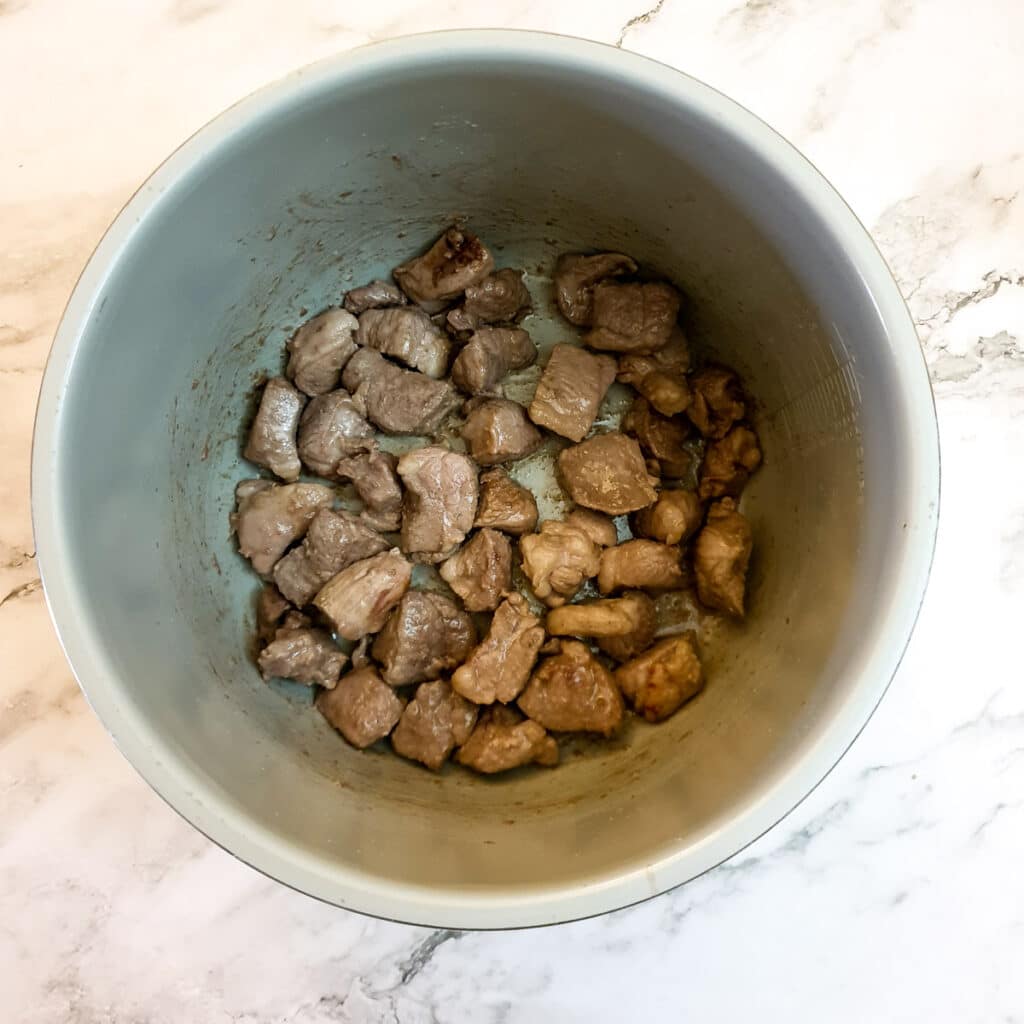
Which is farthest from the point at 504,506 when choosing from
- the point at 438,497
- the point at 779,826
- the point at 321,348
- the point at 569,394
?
the point at 779,826

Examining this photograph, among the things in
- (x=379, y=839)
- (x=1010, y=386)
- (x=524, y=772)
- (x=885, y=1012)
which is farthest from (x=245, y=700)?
(x=1010, y=386)

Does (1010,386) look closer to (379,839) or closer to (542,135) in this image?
(542,135)

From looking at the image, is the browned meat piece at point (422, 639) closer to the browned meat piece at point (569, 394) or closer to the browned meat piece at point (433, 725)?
the browned meat piece at point (433, 725)

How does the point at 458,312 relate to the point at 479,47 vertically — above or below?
below

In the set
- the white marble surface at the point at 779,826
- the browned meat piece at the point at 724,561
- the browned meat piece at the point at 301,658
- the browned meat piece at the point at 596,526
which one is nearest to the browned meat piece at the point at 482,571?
the browned meat piece at the point at 596,526

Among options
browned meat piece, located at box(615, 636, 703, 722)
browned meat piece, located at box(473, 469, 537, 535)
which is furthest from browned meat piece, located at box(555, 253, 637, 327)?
browned meat piece, located at box(615, 636, 703, 722)

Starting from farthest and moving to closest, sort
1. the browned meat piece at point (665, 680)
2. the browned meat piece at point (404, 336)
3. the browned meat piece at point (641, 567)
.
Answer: the browned meat piece at point (404, 336) < the browned meat piece at point (641, 567) < the browned meat piece at point (665, 680)
